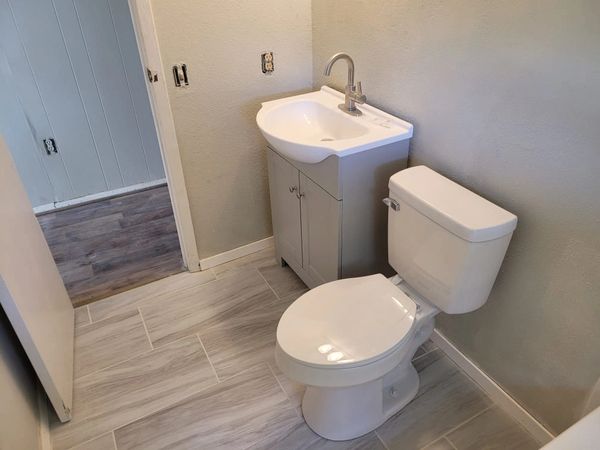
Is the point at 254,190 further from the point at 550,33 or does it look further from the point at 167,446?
the point at 550,33

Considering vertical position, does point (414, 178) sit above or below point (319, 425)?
above

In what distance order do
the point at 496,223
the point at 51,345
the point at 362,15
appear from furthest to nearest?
the point at 362,15, the point at 51,345, the point at 496,223

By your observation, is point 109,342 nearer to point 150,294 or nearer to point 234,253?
point 150,294

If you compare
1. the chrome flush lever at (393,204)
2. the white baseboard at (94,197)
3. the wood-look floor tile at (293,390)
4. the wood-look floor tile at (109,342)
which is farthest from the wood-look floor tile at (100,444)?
the white baseboard at (94,197)

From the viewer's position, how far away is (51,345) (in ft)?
5.29

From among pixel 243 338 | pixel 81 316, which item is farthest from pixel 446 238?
pixel 81 316

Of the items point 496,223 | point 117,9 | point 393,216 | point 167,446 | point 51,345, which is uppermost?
point 117,9

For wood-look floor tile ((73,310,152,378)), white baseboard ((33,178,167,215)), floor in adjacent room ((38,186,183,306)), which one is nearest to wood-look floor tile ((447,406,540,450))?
wood-look floor tile ((73,310,152,378))

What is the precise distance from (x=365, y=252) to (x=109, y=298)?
128 centimetres

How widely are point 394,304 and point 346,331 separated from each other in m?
0.19

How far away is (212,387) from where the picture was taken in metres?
1.76

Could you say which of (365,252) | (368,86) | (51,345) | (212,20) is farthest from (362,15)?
(51,345)

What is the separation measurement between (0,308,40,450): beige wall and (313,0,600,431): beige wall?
1.51 meters

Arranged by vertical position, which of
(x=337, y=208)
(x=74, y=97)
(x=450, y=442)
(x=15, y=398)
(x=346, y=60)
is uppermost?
(x=346, y=60)
